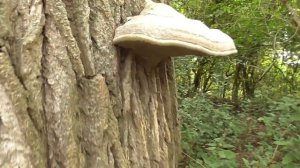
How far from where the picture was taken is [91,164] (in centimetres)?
203

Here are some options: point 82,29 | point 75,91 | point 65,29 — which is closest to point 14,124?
point 75,91

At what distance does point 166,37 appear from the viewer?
2021mm

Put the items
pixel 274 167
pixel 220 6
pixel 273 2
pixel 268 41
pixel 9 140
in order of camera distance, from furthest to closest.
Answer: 1. pixel 220 6
2. pixel 268 41
3. pixel 273 2
4. pixel 274 167
5. pixel 9 140

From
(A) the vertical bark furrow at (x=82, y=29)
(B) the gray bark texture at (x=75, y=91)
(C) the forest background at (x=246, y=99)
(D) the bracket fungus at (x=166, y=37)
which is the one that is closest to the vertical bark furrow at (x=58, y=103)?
(B) the gray bark texture at (x=75, y=91)

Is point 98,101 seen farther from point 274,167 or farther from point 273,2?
point 273,2

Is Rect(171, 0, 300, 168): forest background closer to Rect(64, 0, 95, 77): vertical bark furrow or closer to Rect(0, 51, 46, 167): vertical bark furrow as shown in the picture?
Rect(64, 0, 95, 77): vertical bark furrow

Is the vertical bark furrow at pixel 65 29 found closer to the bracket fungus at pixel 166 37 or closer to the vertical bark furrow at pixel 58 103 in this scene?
the vertical bark furrow at pixel 58 103

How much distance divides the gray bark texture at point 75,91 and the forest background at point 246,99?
1.22m

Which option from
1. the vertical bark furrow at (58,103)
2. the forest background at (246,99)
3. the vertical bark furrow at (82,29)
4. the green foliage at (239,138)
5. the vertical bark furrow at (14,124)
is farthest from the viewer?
the forest background at (246,99)

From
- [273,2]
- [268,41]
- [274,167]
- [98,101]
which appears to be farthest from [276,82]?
[98,101]

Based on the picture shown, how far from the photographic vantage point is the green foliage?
3.46 metres

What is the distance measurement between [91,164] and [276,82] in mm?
8862

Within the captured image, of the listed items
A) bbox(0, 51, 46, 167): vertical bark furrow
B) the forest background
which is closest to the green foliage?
the forest background

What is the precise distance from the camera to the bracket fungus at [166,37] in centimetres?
202
